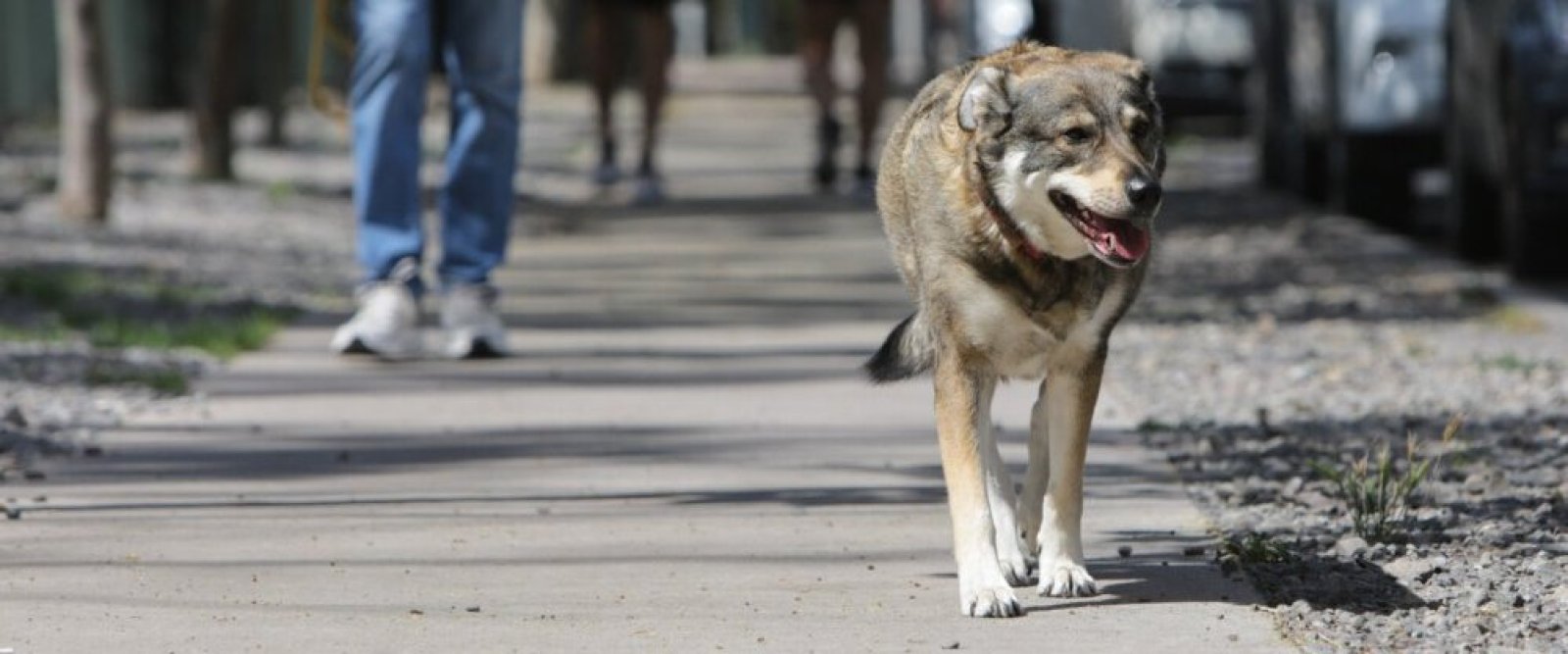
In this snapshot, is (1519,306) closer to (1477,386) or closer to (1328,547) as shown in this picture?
(1477,386)

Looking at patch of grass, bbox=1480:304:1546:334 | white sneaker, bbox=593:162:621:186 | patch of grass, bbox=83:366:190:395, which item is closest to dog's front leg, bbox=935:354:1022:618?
patch of grass, bbox=83:366:190:395

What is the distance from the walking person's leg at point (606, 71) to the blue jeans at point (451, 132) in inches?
281

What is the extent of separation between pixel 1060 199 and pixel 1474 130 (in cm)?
737

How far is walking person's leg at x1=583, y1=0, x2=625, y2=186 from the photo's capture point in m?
16.2

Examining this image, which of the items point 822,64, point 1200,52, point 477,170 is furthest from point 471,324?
point 1200,52

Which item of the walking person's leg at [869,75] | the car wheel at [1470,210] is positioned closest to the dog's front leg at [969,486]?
the car wheel at [1470,210]

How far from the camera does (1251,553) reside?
18.6 ft

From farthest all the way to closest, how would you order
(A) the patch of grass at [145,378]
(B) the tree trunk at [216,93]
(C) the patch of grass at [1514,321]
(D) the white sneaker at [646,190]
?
(D) the white sneaker at [646,190] → (B) the tree trunk at [216,93] → (C) the patch of grass at [1514,321] → (A) the patch of grass at [145,378]

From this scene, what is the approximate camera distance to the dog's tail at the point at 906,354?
580 centimetres

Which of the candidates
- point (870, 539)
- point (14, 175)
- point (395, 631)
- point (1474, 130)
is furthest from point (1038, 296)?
point (14, 175)

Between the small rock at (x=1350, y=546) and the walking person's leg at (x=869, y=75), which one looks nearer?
the small rock at (x=1350, y=546)

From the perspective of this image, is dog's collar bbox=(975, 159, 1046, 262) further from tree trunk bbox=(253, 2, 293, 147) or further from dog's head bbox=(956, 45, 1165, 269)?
tree trunk bbox=(253, 2, 293, 147)

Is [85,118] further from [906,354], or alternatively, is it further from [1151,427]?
[906,354]

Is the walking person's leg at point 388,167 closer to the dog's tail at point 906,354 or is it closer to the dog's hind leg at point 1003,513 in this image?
the dog's tail at point 906,354
